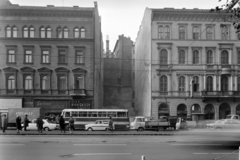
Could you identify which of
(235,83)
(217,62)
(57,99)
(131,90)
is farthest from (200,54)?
(131,90)

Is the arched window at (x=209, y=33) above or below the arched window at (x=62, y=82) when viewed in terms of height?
above

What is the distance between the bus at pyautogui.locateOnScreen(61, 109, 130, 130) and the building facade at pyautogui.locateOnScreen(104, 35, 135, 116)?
29855 millimetres

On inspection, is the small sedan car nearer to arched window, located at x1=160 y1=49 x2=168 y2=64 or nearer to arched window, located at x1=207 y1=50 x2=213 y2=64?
arched window, located at x1=160 y1=49 x2=168 y2=64

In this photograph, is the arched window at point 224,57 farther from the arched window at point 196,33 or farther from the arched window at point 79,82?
the arched window at point 79,82

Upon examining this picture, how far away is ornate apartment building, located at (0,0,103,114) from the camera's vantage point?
42.9 m

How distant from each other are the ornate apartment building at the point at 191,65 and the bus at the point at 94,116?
7893 millimetres

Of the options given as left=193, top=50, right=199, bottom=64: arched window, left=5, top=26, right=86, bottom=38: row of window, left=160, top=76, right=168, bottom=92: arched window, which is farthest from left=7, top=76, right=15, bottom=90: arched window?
left=193, top=50, right=199, bottom=64: arched window

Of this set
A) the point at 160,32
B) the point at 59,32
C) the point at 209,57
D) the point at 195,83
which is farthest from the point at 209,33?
the point at 59,32

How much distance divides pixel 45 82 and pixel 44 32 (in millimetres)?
6938

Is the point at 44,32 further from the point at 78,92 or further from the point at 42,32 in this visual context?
the point at 78,92

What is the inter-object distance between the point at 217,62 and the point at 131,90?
2948 centimetres

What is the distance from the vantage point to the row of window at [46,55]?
142 feet

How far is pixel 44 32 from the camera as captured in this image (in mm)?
43750

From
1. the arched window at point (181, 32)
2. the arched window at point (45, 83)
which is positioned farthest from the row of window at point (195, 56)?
the arched window at point (45, 83)
